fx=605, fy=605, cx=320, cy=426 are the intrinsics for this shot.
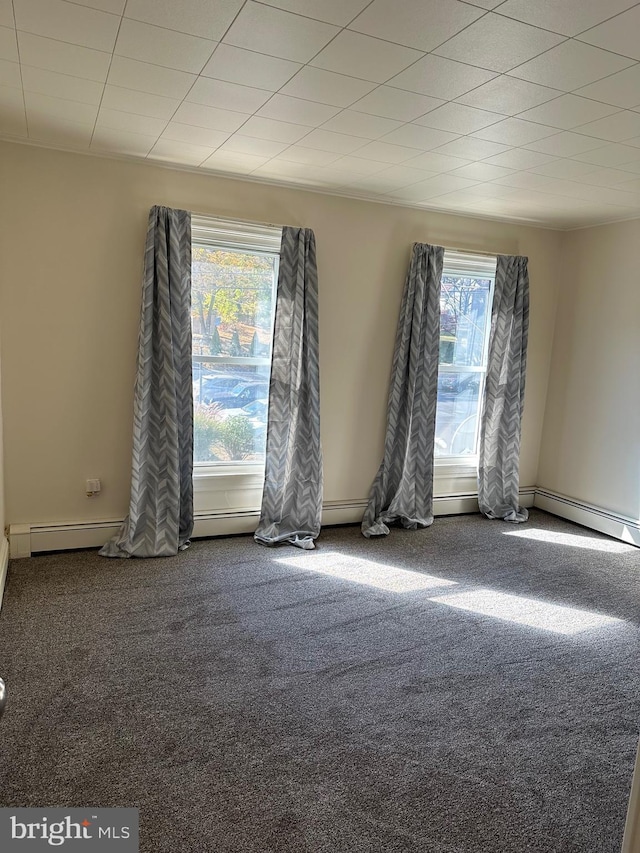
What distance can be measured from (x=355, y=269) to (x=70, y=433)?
89.3 inches

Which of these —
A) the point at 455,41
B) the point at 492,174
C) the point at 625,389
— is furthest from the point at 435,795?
the point at 625,389

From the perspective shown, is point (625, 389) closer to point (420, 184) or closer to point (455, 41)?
point (420, 184)

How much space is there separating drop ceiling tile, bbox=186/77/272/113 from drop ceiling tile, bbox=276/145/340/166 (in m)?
0.61

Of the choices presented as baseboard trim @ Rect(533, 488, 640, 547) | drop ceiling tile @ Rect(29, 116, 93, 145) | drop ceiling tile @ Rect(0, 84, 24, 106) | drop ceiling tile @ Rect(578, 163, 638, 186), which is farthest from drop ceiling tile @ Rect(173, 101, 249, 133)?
baseboard trim @ Rect(533, 488, 640, 547)

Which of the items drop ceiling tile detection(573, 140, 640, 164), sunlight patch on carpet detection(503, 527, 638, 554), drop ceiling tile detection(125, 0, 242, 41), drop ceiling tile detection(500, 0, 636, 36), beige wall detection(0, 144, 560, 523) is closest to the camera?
drop ceiling tile detection(500, 0, 636, 36)

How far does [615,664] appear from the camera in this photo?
288 centimetres

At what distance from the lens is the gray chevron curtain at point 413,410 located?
4.56 meters

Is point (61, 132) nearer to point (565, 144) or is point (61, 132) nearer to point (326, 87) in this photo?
point (326, 87)

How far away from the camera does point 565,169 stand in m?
3.38

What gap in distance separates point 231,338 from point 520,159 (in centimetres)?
211

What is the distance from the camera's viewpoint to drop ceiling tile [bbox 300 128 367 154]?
299 cm

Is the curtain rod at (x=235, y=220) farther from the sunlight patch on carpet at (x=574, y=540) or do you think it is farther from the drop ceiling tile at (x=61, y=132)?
the sunlight patch on carpet at (x=574, y=540)

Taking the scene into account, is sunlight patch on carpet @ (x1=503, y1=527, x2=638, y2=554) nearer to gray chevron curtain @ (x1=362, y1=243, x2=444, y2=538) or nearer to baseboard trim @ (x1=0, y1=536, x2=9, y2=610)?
gray chevron curtain @ (x1=362, y1=243, x2=444, y2=538)

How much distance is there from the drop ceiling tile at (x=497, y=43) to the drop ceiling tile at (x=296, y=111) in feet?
2.27
